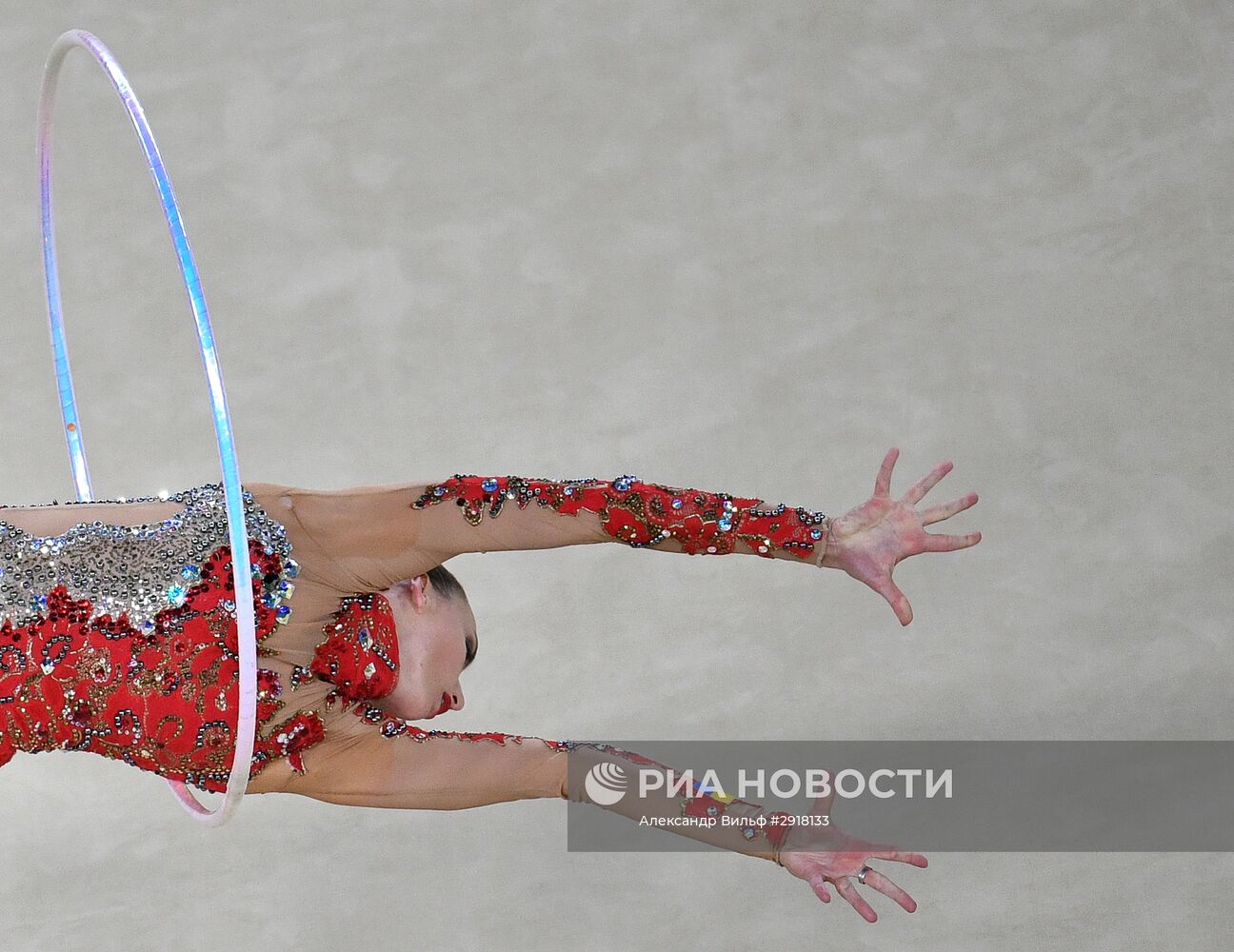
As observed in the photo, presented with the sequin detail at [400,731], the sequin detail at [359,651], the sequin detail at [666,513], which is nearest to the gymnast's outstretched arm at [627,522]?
the sequin detail at [666,513]

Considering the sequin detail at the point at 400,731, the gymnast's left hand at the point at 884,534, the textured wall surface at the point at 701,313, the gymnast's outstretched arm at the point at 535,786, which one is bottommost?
the gymnast's outstretched arm at the point at 535,786

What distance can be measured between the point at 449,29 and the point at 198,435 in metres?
1.43

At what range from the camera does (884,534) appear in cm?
271

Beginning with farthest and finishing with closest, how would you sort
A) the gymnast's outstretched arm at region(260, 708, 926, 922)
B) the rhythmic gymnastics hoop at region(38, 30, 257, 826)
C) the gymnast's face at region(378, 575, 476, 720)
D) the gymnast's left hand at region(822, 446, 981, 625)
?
the gymnast's face at region(378, 575, 476, 720)
the gymnast's outstretched arm at region(260, 708, 926, 922)
the gymnast's left hand at region(822, 446, 981, 625)
the rhythmic gymnastics hoop at region(38, 30, 257, 826)

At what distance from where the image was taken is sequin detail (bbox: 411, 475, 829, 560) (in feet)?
8.86

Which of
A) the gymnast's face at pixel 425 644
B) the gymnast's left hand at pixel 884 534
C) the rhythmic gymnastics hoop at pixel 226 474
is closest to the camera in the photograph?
the rhythmic gymnastics hoop at pixel 226 474

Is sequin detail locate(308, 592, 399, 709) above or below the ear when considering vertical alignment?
below

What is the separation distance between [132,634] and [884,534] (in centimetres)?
119

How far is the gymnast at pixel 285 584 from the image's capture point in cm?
271

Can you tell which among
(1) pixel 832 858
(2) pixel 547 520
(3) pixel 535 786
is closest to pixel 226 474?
(2) pixel 547 520

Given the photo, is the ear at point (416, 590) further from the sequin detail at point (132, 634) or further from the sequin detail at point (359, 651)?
the sequin detail at point (132, 634)

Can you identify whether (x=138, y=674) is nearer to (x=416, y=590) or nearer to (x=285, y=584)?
(x=285, y=584)

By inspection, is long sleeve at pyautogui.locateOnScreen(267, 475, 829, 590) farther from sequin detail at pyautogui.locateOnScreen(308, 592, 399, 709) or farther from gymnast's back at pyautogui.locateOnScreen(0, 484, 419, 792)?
sequin detail at pyautogui.locateOnScreen(308, 592, 399, 709)

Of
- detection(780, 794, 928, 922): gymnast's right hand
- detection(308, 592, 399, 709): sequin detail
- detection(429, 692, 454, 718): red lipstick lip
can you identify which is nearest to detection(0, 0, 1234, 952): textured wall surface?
detection(429, 692, 454, 718): red lipstick lip
